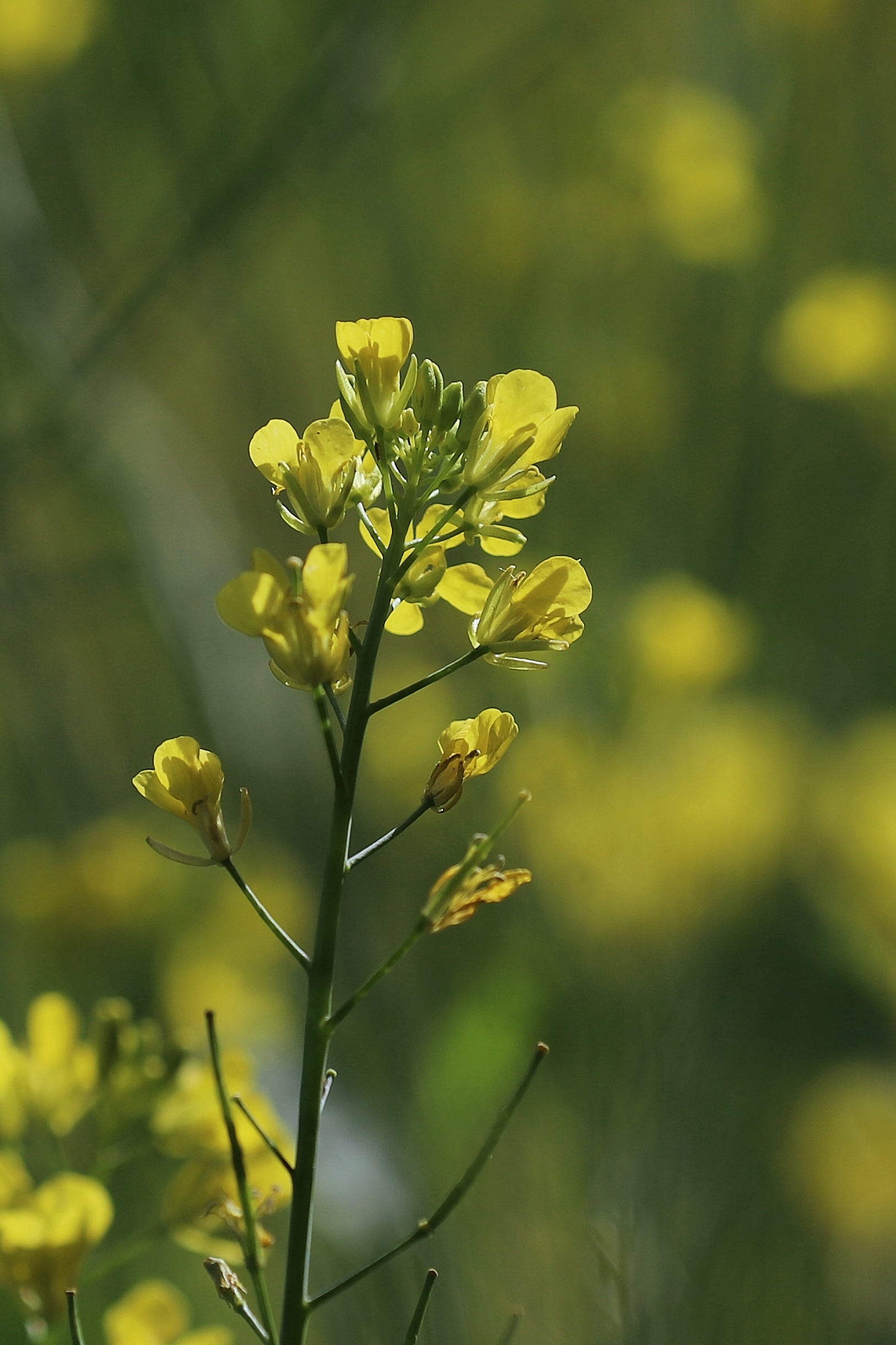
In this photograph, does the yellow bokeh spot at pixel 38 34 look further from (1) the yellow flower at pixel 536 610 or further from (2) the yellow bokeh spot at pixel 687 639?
(1) the yellow flower at pixel 536 610

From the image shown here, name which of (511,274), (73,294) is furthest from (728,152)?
(73,294)

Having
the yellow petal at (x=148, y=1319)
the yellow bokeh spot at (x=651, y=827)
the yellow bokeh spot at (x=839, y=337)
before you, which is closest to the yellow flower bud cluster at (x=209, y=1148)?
the yellow petal at (x=148, y=1319)

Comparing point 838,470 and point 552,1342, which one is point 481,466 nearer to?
point 552,1342

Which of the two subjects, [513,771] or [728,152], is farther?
[728,152]

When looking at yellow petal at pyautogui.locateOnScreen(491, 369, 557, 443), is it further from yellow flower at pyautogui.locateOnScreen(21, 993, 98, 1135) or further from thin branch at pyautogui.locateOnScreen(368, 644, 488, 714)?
yellow flower at pyautogui.locateOnScreen(21, 993, 98, 1135)

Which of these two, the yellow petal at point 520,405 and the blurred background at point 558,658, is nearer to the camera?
the yellow petal at point 520,405

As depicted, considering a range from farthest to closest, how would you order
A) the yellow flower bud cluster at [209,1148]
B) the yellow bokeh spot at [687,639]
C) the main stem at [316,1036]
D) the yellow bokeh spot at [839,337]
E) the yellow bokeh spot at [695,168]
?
the yellow bokeh spot at [695,168]
the yellow bokeh spot at [839,337]
the yellow bokeh spot at [687,639]
the yellow flower bud cluster at [209,1148]
the main stem at [316,1036]

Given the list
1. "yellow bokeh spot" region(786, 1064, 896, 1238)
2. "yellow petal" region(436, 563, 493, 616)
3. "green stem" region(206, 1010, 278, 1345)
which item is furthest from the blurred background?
"yellow petal" region(436, 563, 493, 616)
